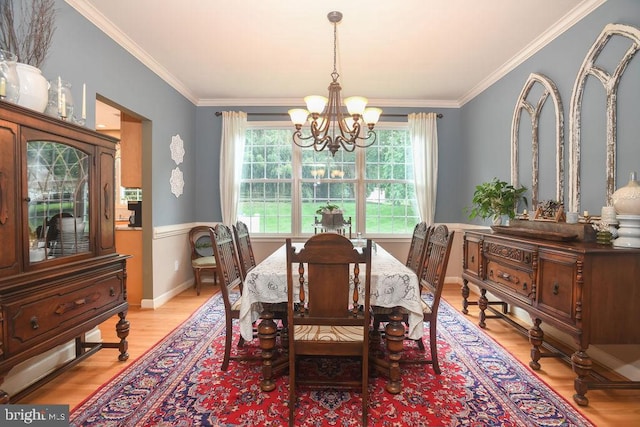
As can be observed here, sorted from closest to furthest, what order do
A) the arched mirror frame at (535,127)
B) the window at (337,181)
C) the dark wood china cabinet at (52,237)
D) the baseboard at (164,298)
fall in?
the dark wood china cabinet at (52,237), the arched mirror frame at (535,127), the baseboard at (164,298), the window at (337,181)

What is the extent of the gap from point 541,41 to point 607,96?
1.02 meters

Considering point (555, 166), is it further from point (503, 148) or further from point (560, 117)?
point (503, 148)

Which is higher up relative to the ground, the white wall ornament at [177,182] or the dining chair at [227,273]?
the white wall ornament at [177,182]

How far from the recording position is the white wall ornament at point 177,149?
4.11 m

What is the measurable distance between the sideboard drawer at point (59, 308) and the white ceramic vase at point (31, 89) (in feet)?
3.30

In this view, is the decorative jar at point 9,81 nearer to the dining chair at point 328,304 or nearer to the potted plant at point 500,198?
the dining chair at point 328,304

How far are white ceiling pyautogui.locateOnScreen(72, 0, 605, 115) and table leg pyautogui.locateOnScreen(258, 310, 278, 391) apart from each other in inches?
91.8

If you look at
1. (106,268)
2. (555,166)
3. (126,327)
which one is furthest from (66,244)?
(555,166)

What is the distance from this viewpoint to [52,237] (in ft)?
6.03

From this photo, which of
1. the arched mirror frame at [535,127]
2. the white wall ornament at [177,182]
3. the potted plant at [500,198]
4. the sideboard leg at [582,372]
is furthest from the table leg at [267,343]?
the white wall ornament at [177,182]

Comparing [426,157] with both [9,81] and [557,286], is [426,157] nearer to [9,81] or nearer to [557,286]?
[557,286]

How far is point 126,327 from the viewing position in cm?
242

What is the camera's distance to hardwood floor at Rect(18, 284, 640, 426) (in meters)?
1.85

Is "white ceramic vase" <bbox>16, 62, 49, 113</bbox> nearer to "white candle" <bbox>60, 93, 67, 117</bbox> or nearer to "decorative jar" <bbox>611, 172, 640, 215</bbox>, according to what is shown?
"white candle" <bbox>60, 93, 67, 117</bbox>
